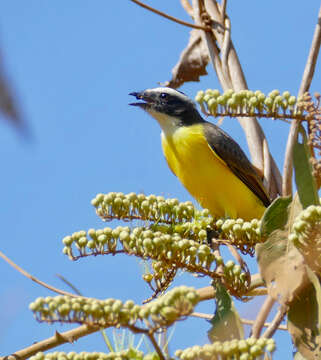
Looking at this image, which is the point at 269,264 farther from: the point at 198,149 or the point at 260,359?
the point at 198,149

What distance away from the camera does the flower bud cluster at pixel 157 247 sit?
7.42ft

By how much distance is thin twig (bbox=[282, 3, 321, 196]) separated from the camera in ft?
8.28

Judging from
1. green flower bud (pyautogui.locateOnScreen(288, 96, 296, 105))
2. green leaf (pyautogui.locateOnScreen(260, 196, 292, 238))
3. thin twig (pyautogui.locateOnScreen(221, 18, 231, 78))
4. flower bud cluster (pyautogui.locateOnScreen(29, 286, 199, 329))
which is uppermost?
thin twig (pyautogui.locateOnScreen(221, 18, 231, 78))

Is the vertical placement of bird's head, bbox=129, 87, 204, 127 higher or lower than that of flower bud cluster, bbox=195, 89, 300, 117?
higher

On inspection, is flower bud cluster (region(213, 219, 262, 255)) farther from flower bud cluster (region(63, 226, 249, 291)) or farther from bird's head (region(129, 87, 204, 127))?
bird's head (region(129, 87, 204, 127))

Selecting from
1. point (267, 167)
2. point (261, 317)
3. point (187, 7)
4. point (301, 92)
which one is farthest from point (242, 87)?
point (261, 317)

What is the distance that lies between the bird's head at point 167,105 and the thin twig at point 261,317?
10.5 feet

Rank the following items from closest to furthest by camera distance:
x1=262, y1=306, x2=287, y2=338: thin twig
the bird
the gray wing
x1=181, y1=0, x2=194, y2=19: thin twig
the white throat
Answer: x1=262, y1=306, x2=287, y2=338: thin twig
x1=181, y1=0, x2=194, y2=19: thin twig
the gray wing
the bird
the white throat

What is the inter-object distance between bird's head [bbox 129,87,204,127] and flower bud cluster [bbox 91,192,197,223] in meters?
2.43

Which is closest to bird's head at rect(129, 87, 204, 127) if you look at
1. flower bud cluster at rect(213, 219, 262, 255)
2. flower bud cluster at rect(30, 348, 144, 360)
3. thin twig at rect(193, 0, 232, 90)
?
thin twig at rect(193, 0, 232, 90)

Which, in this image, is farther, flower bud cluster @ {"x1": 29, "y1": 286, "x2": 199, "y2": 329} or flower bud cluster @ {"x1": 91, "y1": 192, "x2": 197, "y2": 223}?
flower bud cluster @ {"x1": 91, "y1": 192, "x2": 197, "y2": 223}

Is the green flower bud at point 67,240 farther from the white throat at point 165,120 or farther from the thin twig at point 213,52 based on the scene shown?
the white throat at point 165,120

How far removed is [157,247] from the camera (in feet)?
7.40

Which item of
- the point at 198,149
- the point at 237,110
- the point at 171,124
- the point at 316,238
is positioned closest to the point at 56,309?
the point at 316,238
